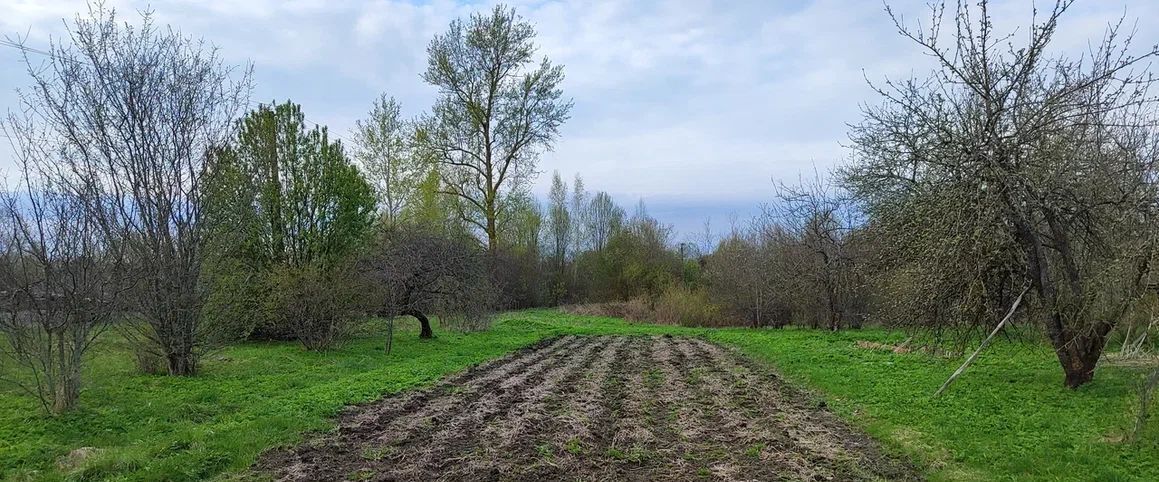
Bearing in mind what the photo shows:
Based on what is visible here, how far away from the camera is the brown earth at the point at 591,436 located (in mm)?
5746

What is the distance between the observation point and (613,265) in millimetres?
36188

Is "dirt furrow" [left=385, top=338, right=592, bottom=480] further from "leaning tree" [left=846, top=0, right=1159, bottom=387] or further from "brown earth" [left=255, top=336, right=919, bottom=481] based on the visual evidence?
"leaning tree" [left=846, top=0, right=1159, bottom=387]

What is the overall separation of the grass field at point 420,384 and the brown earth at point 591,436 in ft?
1.61

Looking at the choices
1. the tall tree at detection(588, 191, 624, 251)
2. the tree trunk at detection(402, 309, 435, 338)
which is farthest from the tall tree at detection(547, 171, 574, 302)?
the tree trunk at detection(402, 309, 435, 338)

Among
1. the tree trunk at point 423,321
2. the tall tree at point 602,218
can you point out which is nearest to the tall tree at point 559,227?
the tall tree at point 602,218

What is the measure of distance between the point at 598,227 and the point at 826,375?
35.5 m

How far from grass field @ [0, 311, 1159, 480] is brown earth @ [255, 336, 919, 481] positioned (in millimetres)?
492

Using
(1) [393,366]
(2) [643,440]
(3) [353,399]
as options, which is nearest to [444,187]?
(1) [393,366]

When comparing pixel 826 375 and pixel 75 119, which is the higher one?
pixel 75 119

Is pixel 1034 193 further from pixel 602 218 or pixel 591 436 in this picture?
pixel 602 218

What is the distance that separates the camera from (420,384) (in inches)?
400

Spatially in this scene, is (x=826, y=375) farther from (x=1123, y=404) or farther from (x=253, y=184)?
(x=253, y=184)

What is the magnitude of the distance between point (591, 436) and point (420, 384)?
163 inches

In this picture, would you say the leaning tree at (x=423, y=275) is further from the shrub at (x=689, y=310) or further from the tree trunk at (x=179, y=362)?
the shrub at (x=689, y=310)
